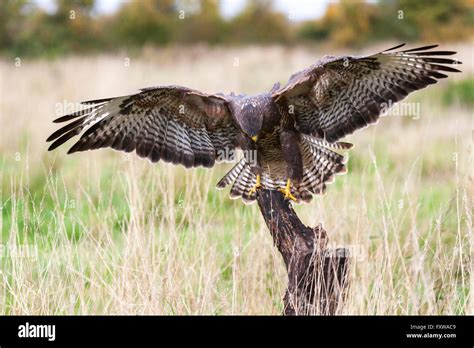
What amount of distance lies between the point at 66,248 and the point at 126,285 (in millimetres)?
545

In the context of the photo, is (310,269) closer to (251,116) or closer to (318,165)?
(251,116)

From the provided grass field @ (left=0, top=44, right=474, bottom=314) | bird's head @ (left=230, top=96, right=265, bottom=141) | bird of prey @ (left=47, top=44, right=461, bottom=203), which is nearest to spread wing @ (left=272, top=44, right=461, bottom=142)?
bird of prey @ (left=47, top=44, right=461, bottom=203)

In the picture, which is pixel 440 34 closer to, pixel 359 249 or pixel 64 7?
pixel 64 7

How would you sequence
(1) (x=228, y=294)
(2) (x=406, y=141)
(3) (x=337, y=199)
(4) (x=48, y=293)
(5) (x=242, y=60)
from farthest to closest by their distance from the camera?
(5) (x=242, y=60) → (2) (x=406, y=141) → (3) (x=337, y=199) → (1) (x=228, y=294) → (4) (x=48, y=293)

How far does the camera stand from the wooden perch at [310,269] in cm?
513

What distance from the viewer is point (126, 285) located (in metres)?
5.54

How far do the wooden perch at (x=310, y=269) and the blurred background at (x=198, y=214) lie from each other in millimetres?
210

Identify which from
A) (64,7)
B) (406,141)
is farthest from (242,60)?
(64,7)

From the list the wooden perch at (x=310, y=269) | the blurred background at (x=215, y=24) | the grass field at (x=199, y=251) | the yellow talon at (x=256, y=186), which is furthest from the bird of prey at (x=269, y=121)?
the blurred background at (x=215, y=24)

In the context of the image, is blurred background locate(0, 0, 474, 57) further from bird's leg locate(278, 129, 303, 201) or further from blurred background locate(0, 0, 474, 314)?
bird's leg locate(278, 129, 303, 201)

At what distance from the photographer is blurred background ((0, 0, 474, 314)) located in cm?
558

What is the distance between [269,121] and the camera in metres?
6.19

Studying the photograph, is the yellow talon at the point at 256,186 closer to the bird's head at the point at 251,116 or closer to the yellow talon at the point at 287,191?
the yellow talon at the point at 287,191
